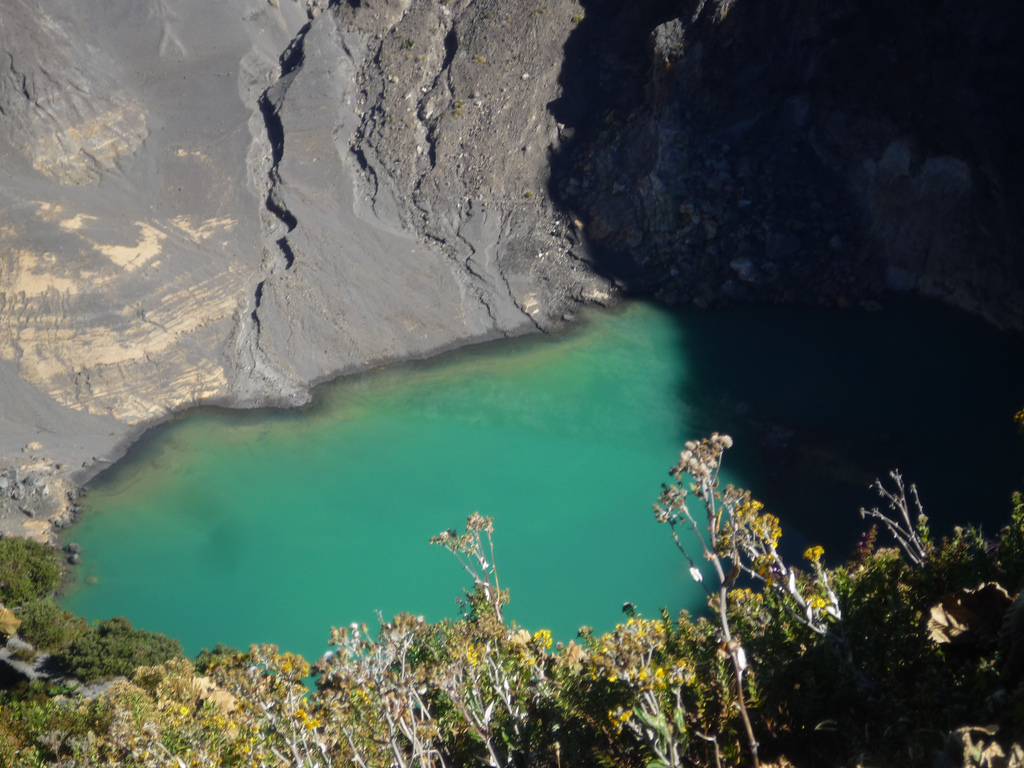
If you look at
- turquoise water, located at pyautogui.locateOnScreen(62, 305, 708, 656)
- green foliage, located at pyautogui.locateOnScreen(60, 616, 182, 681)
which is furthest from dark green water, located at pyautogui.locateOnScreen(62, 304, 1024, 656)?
green foliage, located at pyautogui.locateOnScreen(60, 616, 182, 681)

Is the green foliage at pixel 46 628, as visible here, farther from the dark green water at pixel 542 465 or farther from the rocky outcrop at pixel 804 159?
the rocky outcrop at pixel 804 159

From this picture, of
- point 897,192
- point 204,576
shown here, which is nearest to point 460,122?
point 897,192

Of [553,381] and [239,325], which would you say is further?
[239,325]

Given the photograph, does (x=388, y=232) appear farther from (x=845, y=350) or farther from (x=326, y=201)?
(x=845, y=350)

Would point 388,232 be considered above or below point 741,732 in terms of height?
above

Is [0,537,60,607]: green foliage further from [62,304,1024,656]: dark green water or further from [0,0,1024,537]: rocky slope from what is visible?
[0,0,1024,537]: rocky slope

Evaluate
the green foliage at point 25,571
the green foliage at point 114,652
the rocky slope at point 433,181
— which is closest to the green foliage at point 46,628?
the green foliage at point 114,652

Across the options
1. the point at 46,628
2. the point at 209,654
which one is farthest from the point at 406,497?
the point at 46,628
